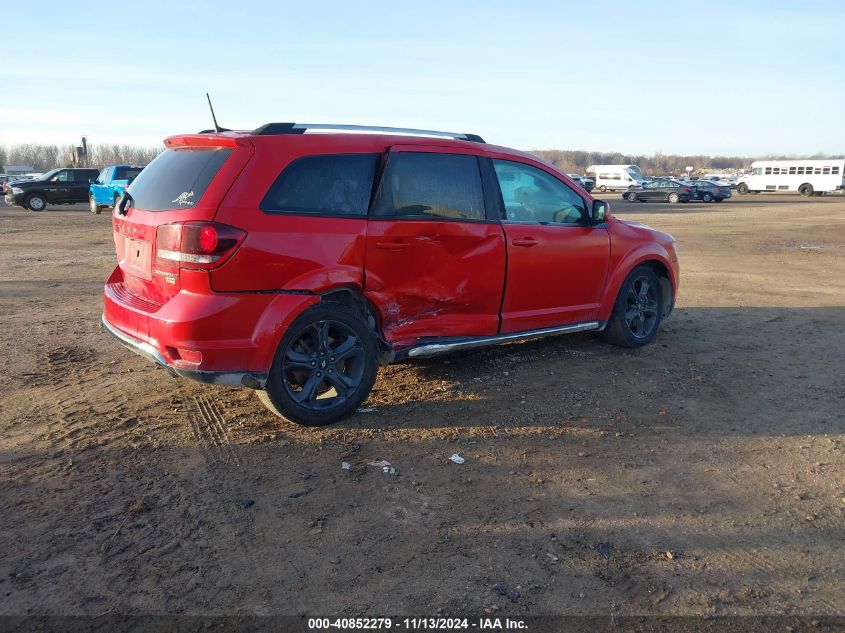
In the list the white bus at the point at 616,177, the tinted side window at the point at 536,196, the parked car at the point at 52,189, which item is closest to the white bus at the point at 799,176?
the white bus at the point at 616,177

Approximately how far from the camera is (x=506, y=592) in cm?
306

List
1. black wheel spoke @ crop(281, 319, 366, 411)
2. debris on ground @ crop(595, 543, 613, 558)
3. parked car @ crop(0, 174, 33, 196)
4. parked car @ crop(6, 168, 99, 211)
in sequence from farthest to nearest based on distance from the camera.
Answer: parked car @ crop(0, 174, 33, 196), parked car @ crop(6, 168, 99, 211), black wheel spoke @ crop(281, 319, 366, 411), debris on ground @ crop(595, 543, 613, 558)

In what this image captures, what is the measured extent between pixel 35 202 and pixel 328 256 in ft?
103

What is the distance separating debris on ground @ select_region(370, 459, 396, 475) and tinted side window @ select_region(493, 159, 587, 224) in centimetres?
238

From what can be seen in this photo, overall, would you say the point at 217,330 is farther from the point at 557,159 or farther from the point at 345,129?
the point at 557,159

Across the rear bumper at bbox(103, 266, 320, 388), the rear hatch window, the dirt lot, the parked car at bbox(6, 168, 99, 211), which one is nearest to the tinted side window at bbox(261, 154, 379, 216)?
the rear hatch window

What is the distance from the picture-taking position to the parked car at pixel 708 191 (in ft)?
139

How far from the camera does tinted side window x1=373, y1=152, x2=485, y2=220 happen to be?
509cm

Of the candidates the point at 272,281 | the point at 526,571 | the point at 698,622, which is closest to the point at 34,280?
the point at 272,281

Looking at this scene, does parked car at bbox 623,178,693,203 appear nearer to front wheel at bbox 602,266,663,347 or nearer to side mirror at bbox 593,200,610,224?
front wheel at bbox 602,266,663,347

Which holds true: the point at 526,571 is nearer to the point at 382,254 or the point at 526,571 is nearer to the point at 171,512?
the point at 171,512

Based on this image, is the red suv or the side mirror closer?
the red suv

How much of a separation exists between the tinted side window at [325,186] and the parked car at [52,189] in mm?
30838

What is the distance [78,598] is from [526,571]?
1.87 m
